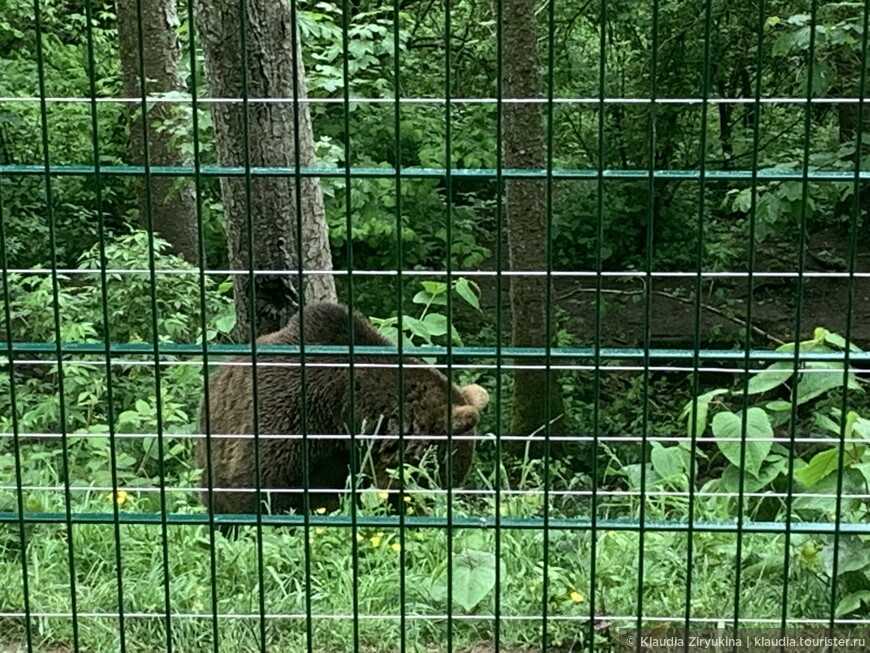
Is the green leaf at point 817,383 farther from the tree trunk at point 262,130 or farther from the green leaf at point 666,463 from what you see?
the tree trunk at point 262,130

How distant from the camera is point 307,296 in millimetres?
7719

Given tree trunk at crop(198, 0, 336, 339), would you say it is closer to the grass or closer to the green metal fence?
the green metal fence

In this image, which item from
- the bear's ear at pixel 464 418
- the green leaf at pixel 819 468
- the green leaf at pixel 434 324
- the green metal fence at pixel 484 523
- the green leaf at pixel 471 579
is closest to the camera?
the green metal fence at pixel 484 523

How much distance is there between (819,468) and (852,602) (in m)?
0.44

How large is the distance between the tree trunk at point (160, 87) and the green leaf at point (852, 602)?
27.8ft

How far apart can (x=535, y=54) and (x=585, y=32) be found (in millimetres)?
6005

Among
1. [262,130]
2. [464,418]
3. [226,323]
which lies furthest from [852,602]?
[226,323]

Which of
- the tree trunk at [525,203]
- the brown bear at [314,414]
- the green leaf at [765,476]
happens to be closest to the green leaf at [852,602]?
the green leaf at [765,476]

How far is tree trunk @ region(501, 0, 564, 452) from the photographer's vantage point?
10258 millimetres

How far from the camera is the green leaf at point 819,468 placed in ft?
14.3

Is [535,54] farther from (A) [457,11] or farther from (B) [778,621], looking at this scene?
(B) [778,621]

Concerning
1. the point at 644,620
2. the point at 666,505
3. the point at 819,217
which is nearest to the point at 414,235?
the point at 819,217

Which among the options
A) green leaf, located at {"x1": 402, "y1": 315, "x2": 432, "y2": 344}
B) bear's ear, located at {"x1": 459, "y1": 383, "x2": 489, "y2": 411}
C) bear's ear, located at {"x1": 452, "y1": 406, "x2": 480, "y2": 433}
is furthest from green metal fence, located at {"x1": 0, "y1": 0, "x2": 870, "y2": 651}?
bear's ear, located at {"x1": 459, "y1": 383, "x2": 489, "y2": 411}

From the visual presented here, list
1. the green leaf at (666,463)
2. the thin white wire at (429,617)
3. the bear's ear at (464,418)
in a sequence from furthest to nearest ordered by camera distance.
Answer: the bear's ear at (464,418)
the green leaf at (666,463)
the thin white wire at (429,617)
